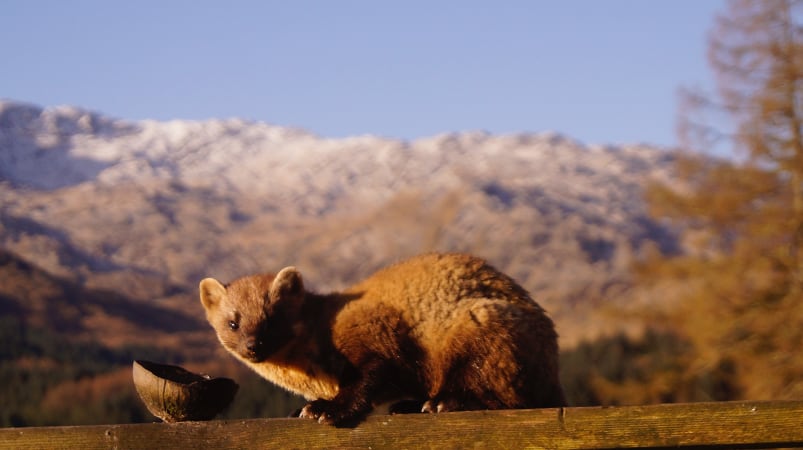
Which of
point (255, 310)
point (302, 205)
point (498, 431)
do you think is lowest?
point (302, 205)

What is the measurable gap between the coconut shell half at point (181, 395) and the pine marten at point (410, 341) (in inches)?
17.5

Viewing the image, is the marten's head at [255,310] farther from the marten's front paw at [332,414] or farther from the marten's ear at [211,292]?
the marten's front paw at [332,414]

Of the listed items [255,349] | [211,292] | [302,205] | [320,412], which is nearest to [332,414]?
[320,412]

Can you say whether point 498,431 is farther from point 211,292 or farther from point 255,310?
point 211,292

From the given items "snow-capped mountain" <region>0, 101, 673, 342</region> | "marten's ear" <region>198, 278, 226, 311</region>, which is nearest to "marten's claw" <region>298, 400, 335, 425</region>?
"marten's ear" <region>198, 278, 226, 311</region>

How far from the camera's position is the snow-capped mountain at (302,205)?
155 ft

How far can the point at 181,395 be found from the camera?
455cm

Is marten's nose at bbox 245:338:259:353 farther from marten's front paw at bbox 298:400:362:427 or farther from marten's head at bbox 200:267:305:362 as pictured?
marten's front paw at bbox 298:400:362:427

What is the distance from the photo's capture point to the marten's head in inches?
236

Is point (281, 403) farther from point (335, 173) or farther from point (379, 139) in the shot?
point (379, 139)

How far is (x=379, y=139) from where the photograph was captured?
3556 inches

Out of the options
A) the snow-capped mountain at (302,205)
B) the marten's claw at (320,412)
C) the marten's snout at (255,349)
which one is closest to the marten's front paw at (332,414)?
the marten's claw at (320,412)

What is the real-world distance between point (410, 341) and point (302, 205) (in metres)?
68.8

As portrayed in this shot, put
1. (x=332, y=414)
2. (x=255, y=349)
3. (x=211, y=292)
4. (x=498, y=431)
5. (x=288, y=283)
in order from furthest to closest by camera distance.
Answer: (x=211, y=292) < (x=288, y=283) < (x=255, y=349) < (x=332, y=414) < (x=498, y=431)
